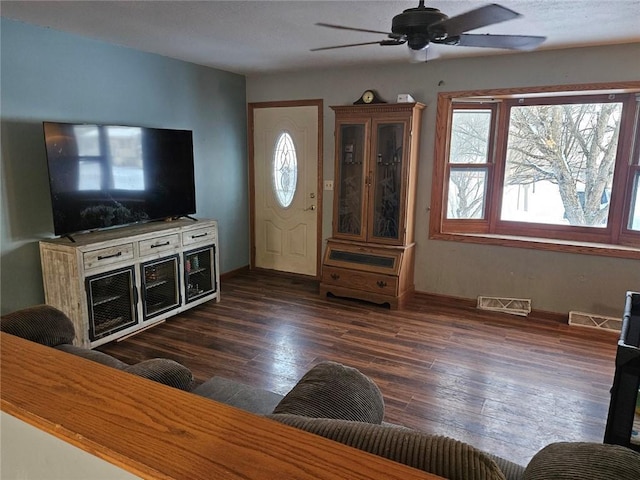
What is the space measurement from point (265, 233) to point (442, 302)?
7.81 ft

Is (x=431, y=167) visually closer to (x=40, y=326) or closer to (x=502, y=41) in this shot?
(x=502, y=41)

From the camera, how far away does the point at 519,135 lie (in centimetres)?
437

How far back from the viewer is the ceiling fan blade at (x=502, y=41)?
2350 mm

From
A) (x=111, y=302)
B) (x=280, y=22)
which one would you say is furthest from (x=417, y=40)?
(x=111, y=302)

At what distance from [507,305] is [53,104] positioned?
4387 mm

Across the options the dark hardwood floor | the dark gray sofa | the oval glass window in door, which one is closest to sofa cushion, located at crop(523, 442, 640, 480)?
the dark gray sofa

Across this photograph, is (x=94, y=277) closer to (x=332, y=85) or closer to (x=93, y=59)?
(x=93, y=59)

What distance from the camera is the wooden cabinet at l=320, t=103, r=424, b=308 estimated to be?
4.36 meters

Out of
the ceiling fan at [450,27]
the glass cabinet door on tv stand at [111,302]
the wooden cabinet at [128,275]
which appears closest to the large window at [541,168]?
the ceiling fan at [450,27]

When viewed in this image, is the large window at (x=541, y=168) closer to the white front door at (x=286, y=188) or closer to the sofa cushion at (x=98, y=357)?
the white front door at (x=286, y=188)

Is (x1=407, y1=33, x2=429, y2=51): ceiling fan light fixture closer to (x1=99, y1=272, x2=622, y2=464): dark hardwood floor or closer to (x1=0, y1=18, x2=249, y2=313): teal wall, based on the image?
(x1=99, y1=272, x2=622, y2=464): dark hardwood floor

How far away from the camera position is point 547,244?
13.5 feet

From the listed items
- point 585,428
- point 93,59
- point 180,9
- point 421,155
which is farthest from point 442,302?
point 93,59

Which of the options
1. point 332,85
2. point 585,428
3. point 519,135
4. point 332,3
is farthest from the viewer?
point 332,85
